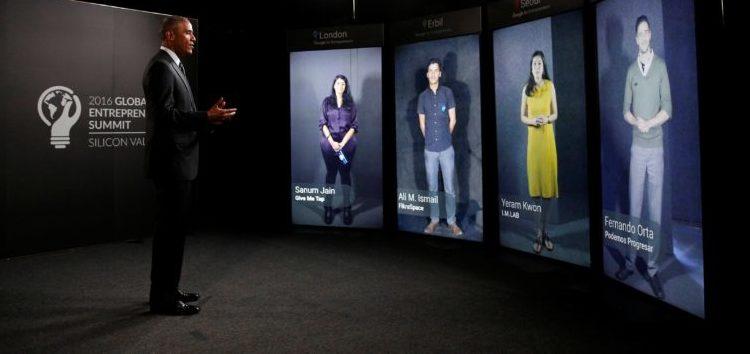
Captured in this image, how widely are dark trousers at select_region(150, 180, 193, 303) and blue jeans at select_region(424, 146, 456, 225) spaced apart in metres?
2.99

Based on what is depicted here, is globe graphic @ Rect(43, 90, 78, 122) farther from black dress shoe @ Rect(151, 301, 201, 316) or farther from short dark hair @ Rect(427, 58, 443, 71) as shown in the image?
short dark hair @ Rect(427, 58, 443, 71)

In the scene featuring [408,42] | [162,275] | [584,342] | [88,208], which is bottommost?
[584,342]

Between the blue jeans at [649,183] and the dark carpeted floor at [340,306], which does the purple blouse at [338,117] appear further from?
the blue jeans at [649,183]

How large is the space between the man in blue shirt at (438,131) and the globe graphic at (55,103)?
371cm

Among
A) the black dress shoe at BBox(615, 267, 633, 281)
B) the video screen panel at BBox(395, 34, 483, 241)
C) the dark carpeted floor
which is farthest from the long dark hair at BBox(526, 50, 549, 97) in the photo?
the black dress shoe at BBox(615, 267, 633, 281)

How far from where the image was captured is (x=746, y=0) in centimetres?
290

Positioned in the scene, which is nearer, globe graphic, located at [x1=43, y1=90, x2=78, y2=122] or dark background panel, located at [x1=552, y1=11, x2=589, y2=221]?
dark background panel, located at [x1=552, y1=11, x2=589, y2=221]

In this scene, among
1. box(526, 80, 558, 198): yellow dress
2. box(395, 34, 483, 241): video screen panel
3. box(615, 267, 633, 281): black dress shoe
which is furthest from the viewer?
box(395, 34, 483, 241): video screen panel

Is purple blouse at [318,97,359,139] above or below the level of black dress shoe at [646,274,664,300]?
above

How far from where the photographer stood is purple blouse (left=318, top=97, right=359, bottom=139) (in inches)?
255

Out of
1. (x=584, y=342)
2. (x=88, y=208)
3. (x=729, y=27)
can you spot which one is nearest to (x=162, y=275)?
(x=584, y=342)

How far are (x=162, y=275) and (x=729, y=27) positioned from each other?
3.53m

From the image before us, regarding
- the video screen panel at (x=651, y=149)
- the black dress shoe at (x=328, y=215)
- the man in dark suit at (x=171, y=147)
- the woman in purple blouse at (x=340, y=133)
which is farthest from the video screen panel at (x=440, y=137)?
the man in dark suit at (x=171, y=147)

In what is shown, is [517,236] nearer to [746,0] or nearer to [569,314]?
[569,314]
